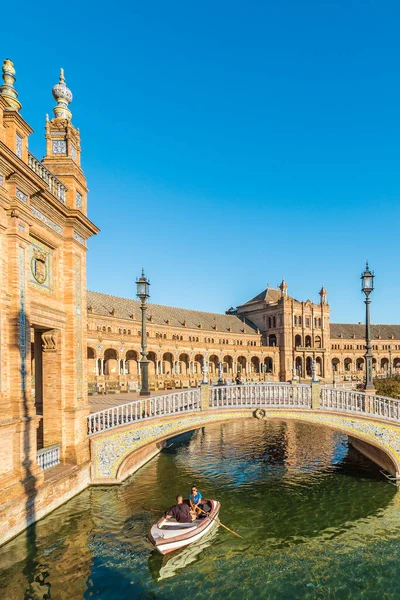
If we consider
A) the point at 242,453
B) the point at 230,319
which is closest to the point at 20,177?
the point at 242,453

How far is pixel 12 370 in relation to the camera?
11.4 meters

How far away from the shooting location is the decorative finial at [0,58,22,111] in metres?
11.9

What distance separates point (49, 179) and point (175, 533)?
11.8 m

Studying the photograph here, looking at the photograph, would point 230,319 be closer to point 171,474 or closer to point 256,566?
point 171,474

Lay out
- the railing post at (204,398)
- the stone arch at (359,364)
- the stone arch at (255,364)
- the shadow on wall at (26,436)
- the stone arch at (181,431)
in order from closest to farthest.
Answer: the shadow on wall at (26,436) → the stone arch at (181,431) → the railing post at (204,398) → the stone arch at (255,364) → the stone arch at (359,364)

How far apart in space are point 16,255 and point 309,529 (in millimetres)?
12022

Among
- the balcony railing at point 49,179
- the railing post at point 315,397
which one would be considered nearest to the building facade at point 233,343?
the railing post at point 315,397

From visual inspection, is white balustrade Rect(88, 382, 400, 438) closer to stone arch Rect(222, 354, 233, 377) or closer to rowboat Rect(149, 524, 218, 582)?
rowboat Rect(149, 524, 218, 582)

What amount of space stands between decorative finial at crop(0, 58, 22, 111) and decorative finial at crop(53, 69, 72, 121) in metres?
3.32

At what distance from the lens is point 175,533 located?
1108cm

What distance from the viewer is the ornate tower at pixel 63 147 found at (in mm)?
15305

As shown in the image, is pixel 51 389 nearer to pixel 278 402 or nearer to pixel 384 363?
pixel 278 402

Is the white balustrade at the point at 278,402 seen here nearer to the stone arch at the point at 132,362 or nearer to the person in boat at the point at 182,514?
the person in boat at the point at 182,514

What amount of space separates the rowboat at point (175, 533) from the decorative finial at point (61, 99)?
14568 mm
